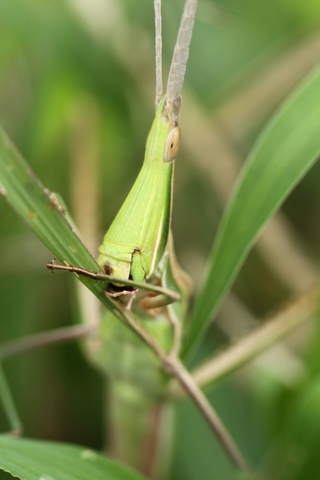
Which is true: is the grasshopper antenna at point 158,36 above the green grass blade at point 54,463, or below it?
above

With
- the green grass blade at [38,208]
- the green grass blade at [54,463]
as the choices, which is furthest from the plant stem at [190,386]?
the green grass blade at [38,208]

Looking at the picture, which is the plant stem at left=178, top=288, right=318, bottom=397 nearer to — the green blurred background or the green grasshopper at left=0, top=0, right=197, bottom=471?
the green grasshopper at left=0, top=0, right=197, bottom=471

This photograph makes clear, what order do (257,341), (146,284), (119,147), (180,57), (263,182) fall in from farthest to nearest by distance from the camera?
(119,147) < (257,341) < (263,182) < (146,284) < (180,57)

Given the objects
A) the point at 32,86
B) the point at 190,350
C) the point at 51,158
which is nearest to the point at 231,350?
the point at 190,350

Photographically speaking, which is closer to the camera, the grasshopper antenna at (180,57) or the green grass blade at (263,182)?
the grasshopper antenna at (180,57)

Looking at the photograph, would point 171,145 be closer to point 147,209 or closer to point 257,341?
point 147,209

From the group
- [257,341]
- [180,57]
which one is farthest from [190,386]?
[180,57]

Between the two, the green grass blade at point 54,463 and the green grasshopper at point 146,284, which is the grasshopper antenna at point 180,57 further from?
the green grass blade at point 54,463
